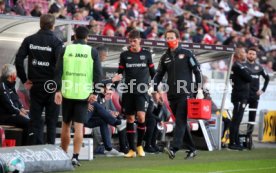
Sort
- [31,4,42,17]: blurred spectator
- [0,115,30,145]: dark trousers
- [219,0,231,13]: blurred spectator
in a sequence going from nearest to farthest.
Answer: [0,115,30,145]: dark trousers < [31,4,42,17]: blurred spectator < [219,0,231,13]: blurred spectator

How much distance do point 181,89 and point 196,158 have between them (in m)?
1.43

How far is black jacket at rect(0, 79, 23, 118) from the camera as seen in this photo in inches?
580

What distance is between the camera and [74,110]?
13062 mm

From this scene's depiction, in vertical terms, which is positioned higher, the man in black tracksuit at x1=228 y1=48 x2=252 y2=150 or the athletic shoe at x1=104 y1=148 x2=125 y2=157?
the man in black tracksuit at x1=228 y1=48 x2=252 y2=150

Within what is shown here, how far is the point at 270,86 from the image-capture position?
24453 millimetres

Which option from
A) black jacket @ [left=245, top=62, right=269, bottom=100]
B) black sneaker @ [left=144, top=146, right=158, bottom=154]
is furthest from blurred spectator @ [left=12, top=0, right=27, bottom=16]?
black sneaker @ [left=144, top=146, right=158, bottom=154]

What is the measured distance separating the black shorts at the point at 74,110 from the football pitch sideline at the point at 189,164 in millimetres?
717

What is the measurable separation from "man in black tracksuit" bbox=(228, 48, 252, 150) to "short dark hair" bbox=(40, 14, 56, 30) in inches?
244

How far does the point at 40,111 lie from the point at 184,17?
16.7 meters

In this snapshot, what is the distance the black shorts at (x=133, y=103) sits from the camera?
51.3ft

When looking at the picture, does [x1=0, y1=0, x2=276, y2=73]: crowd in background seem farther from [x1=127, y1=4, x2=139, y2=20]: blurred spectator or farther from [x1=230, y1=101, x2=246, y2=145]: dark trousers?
[x1=230, y1=101, x2=246, y2=145]: dark trousers

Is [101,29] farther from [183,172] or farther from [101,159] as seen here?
[183,172]

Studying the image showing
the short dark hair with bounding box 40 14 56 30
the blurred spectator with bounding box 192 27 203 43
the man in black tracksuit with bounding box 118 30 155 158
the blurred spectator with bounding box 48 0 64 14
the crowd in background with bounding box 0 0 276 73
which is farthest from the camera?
the blurred spectator with bounding box 192 27 203 43

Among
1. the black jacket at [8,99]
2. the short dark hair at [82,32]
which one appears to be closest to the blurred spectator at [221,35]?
the black jacket at [8,99]
